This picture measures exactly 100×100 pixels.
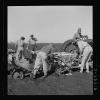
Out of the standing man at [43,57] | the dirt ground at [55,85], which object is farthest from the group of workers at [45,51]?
the dirt ground at [55,85]

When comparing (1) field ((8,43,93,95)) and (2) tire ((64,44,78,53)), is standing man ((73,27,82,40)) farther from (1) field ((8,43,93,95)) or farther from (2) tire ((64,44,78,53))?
(1) field ((8,43,93,95))

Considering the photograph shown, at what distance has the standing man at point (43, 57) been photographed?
22.2ft

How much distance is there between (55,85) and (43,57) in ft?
1.38

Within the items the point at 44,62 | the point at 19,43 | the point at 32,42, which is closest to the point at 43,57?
the point at 44,62

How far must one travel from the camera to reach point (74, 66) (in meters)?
6.81

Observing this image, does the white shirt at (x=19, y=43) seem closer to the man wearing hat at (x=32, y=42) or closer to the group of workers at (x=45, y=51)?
the group of workers at (x=45, y=51)

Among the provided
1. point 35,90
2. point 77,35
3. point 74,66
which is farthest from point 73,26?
point 35,90

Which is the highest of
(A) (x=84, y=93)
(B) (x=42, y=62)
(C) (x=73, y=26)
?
(C) (x=73, y=26)

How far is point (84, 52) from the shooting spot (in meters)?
6.81

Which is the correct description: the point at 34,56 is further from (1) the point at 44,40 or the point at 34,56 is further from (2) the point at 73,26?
(2) the point at 73,26

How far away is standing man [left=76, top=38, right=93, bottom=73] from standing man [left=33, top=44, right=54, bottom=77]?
407mm
